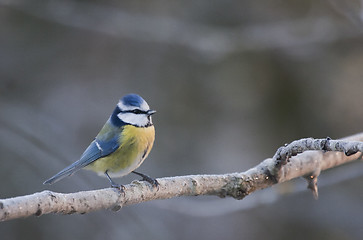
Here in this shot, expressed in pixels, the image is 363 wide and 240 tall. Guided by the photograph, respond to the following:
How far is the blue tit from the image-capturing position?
224 centimetres

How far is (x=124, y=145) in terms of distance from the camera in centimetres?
225

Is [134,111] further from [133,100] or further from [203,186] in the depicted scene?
[203,186]

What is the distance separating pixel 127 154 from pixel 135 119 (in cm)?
18

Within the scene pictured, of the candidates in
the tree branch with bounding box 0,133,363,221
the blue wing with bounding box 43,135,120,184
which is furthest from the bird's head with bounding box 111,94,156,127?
the tree branch with bounding box 0,133,363,221

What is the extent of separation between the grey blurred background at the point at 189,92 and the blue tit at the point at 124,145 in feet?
4.13

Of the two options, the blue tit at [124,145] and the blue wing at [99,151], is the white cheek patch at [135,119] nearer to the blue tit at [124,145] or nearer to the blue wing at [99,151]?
the blue tit at [124,145]

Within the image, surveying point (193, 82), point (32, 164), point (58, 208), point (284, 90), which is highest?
point (193, 82)

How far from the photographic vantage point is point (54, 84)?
4449 millimetres

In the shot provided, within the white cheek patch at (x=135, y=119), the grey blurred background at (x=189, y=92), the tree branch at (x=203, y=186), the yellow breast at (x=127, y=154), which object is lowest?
the tree branch at (x=203, y=186)

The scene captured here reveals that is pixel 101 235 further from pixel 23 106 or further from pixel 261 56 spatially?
pixel 261 56

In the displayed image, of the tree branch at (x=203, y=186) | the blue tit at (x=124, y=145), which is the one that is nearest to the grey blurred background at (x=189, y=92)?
the blue tit at (x=124, y=145)

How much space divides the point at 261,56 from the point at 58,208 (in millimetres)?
3081

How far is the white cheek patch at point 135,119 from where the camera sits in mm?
2312

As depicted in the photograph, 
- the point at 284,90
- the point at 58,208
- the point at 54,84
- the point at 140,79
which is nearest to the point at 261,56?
the point at 284,90
